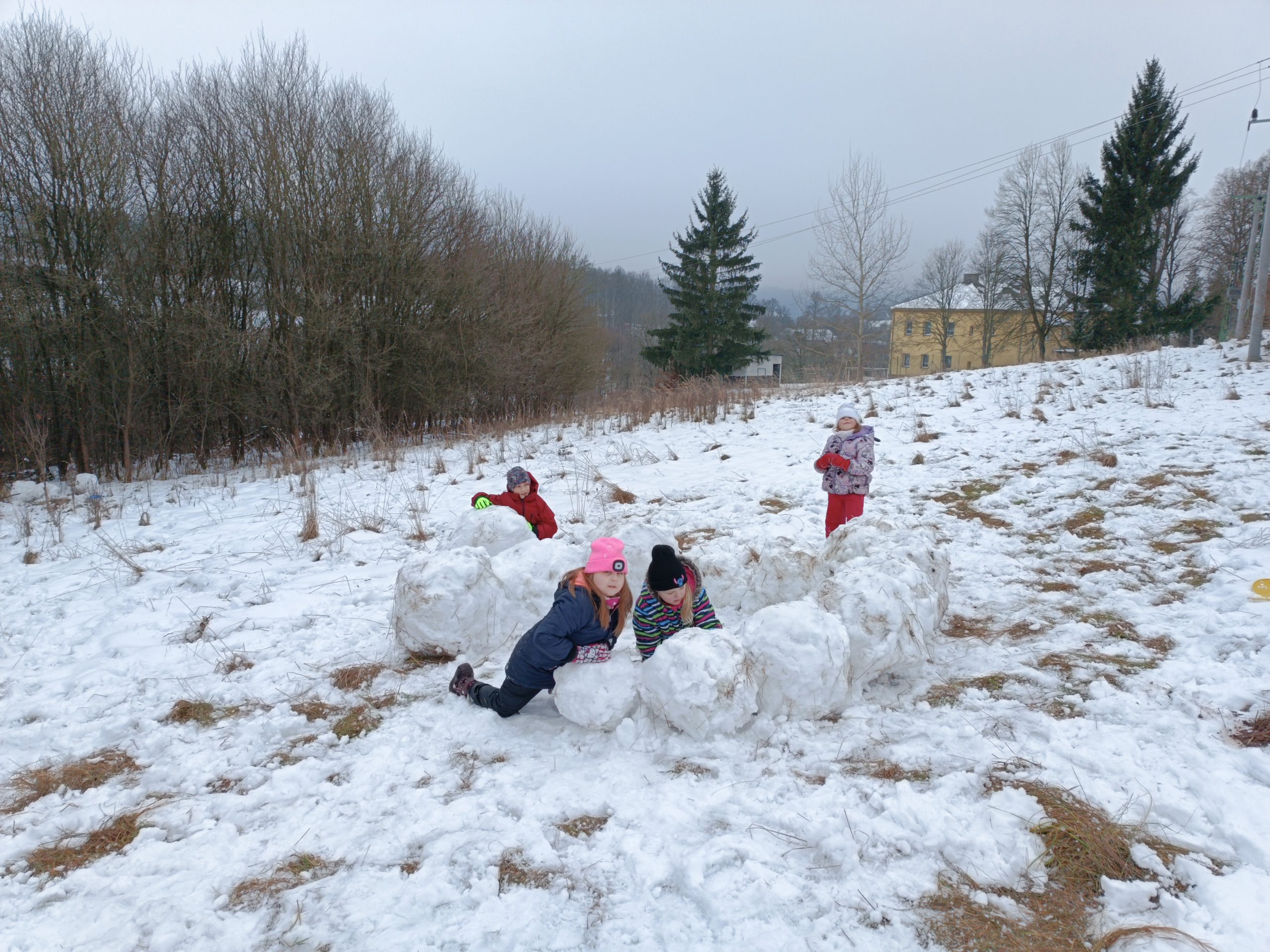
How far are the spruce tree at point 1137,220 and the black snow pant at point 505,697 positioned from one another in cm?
2821

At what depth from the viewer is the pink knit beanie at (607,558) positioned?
3.08m

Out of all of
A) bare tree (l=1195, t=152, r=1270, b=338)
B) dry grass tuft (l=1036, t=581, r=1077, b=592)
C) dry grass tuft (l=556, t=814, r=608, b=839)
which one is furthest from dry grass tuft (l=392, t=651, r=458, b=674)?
bare tree (l=1195, t=152, r=1270, b=338)

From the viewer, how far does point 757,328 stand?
29812 mm

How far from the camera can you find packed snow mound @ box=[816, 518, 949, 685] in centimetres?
313

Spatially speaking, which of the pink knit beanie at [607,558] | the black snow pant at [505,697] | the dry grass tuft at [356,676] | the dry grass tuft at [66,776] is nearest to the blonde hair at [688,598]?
the pink knit beanie at [607,558]

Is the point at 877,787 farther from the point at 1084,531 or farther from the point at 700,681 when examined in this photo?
the point at 1084,531

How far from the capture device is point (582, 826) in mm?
2359

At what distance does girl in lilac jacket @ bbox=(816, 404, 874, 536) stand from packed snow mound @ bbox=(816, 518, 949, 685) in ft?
3.71

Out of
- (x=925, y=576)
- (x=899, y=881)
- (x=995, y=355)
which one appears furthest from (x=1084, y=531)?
(x=995, y=355)

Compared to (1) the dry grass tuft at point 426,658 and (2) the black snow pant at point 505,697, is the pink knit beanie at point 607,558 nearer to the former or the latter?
(2) the black snow pant at point 505,697

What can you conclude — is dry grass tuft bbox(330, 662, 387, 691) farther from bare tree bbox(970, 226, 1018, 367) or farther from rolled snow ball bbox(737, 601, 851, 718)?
bare tree bbox(970, 226, 1018, 367)

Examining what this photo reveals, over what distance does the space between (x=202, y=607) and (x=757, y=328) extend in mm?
27902

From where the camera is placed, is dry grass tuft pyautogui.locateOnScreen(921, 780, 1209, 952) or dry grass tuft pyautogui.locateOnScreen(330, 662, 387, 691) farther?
dry grass tuft pyautogui.locateOnScreen(330, 662, 387, 691)

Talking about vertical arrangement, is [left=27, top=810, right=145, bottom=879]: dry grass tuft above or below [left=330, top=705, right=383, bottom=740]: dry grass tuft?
below
